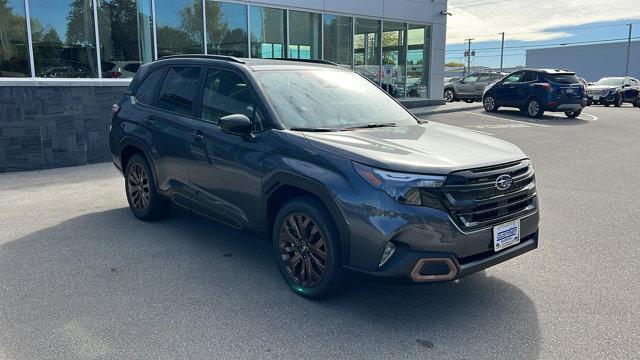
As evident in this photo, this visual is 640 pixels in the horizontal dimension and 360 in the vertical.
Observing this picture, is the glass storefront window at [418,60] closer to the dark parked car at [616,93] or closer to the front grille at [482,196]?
the dark parked car at [616,93]

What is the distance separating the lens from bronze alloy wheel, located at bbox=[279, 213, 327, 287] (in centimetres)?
375

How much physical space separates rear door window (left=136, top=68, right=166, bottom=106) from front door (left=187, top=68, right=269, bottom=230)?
3.38 ft

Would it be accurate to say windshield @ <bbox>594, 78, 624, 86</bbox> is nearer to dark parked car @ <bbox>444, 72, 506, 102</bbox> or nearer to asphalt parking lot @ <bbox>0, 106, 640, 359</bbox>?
dark parked car @ <bbox>444, 72, 506, 102</bbox>

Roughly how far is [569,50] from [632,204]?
2949 inches

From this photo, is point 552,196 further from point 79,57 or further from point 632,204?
point 79,57

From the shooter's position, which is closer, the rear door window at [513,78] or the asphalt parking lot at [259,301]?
the asphalt parking lot at [259,301]

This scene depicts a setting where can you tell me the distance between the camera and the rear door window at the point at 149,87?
5727 millimetres

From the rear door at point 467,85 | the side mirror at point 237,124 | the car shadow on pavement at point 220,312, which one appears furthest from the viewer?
the rear door at point 467,85

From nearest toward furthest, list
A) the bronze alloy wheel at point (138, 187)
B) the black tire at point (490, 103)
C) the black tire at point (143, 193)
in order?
the black tire at point (143, 193) → the bronze alloy wheel at point (138, 187) → the black tire at point (490, 103)

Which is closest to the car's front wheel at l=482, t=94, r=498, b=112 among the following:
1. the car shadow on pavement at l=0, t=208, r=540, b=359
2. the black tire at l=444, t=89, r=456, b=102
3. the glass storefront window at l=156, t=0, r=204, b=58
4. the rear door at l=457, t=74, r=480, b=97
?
the rear door at l=457, t=74, r=480, b=97

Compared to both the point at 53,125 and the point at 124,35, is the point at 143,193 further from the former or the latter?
the point at 124,35

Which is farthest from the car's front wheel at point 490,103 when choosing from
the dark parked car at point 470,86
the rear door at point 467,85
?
the rear door at point 467,85

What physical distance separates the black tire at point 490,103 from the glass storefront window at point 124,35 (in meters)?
13.1

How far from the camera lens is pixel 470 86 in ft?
87.5
